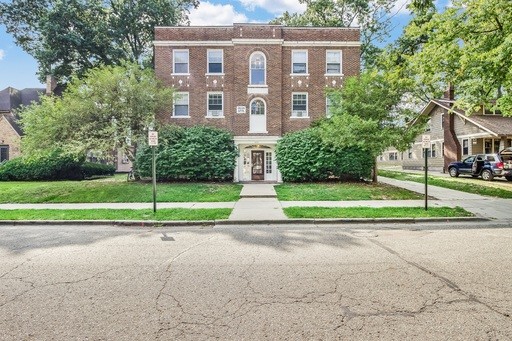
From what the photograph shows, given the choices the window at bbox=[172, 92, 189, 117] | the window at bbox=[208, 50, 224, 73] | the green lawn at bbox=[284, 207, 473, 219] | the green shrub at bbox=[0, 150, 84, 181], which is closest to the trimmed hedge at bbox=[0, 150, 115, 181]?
the green shrub at bbox=[0, 150, 84, 181]

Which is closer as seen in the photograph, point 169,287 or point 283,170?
point 169,287

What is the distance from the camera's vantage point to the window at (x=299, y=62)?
72.3 feet

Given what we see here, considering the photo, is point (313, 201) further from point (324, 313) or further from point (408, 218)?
point (324, 313)

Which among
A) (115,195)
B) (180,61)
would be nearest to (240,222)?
(115,195)

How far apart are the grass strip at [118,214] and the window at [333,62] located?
620 inches

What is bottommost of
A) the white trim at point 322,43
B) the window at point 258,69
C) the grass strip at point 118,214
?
the grass strip at point 118,214

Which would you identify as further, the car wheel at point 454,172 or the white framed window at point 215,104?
the car wheel at point 454,172

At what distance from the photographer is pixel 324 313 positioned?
3.48m

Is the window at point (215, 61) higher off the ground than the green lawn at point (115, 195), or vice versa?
the window at point (215, 61)

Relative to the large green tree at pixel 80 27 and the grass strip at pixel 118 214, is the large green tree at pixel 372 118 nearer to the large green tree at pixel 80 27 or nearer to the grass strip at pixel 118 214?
the grass strip at pixel 118 214

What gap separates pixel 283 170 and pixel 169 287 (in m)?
15.5

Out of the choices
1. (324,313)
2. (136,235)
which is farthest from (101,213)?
(324,313)

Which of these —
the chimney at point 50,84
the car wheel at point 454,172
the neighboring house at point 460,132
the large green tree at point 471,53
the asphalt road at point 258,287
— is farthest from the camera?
the chimney at point 50,84

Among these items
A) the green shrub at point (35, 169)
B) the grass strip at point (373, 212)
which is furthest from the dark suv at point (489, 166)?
the green shrub at point (35, 169)
